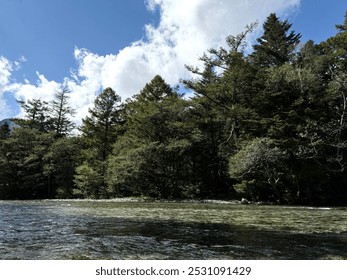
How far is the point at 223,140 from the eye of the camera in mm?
34375

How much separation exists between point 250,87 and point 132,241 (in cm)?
2477

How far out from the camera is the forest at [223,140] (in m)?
25.7

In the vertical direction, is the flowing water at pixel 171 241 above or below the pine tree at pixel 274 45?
below

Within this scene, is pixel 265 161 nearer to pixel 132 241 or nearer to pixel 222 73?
pixel 222 73

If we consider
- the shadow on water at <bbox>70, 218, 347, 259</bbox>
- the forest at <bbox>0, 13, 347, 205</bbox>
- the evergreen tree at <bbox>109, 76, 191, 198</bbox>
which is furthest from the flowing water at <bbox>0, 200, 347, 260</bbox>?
the evergreen tree at <bbox>109, 76, 191, 198</bbox>

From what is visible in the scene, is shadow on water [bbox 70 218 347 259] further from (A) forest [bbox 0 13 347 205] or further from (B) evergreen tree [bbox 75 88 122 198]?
(B) evergreen tree [bbox 75 88 122 198]

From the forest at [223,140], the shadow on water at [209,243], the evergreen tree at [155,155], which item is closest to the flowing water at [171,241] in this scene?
the shadow on water at [209,243]

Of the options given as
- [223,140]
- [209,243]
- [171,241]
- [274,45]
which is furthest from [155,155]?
[209,243]

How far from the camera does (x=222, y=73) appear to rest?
31922 mm

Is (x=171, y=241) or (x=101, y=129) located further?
(x=101, y=129)

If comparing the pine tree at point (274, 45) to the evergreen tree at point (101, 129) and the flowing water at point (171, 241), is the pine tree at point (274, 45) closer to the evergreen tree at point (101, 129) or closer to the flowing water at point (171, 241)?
the evergreen tree at point (101, 129)

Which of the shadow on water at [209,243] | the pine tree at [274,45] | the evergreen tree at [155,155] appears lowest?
the shadow on water at [209,243]

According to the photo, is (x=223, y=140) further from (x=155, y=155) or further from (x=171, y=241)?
(x=171, y=241)
